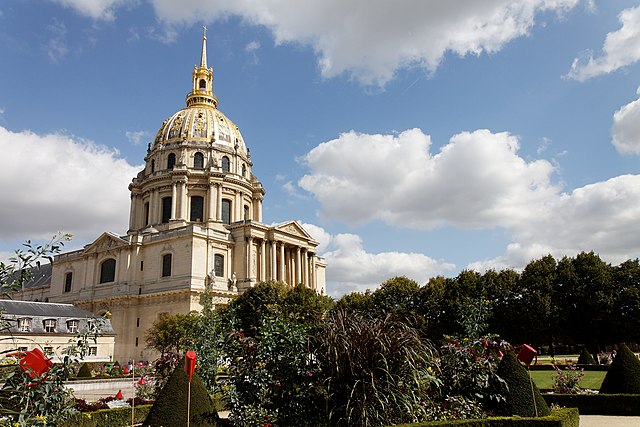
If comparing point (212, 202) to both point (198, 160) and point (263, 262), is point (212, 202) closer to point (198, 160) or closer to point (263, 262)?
point (198, 160)

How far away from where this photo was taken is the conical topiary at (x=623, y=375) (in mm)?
17016

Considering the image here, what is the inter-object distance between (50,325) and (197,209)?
24234 mm

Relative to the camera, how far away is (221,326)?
19.2 metres

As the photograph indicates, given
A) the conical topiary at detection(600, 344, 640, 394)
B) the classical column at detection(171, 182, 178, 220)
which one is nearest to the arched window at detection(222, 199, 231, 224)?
the classical column at detection(171, 182, 178, 220)

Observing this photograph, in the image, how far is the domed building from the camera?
5344 cm

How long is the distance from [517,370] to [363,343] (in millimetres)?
5272

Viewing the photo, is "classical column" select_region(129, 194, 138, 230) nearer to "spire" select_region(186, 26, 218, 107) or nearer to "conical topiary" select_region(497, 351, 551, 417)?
"spire" select_region(186, 26, 218, 107)

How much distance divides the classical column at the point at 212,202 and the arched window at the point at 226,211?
6.78ft

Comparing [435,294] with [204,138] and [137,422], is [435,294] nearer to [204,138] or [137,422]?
[137,422]

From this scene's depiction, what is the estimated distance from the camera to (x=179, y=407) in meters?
10.3

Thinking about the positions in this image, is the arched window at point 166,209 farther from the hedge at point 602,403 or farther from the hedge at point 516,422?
the hedge at point 516,422

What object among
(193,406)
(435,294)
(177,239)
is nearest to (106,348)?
(177,239)

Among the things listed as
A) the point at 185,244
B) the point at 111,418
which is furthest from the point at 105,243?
the point at 111,418

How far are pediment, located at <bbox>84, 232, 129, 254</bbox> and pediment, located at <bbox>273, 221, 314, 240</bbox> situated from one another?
17.9 m
